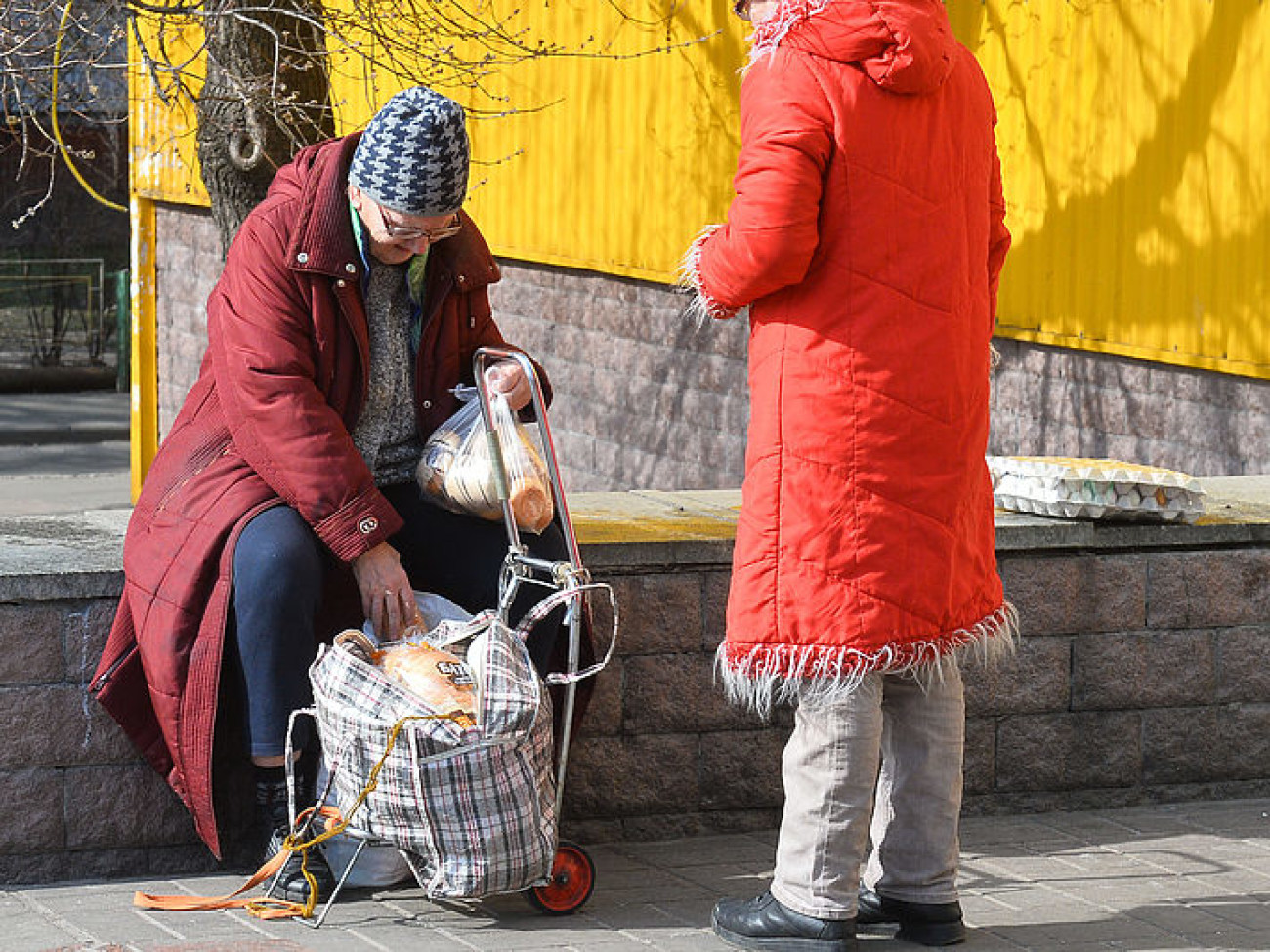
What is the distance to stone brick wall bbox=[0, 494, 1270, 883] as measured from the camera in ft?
16.0

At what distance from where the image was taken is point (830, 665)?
432cm

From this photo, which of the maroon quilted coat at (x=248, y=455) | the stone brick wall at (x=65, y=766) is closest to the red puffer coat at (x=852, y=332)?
the maroon quilted coat at (x=248, y=455)

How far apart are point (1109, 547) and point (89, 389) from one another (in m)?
23.0

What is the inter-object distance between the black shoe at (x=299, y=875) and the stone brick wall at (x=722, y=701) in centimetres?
40

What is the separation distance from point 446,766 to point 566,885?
0.53 metres

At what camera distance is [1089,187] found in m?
9.05

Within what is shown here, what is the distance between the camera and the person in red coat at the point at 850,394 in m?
4.22

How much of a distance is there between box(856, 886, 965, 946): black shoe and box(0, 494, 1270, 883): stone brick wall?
0.95 meters

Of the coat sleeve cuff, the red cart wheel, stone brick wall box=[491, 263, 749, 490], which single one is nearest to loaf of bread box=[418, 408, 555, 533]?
the coat sleeve cuff

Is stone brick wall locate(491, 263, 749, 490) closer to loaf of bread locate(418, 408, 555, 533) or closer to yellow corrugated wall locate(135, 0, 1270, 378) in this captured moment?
yellow corrugated wall locate(135, 0, 1270, 378)

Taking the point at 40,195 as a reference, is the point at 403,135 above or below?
below

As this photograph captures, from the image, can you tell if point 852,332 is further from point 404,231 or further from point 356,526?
point 356,526

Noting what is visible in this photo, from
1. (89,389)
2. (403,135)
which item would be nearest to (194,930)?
(403,135)

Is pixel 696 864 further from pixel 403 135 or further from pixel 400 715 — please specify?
pixel 403 135
